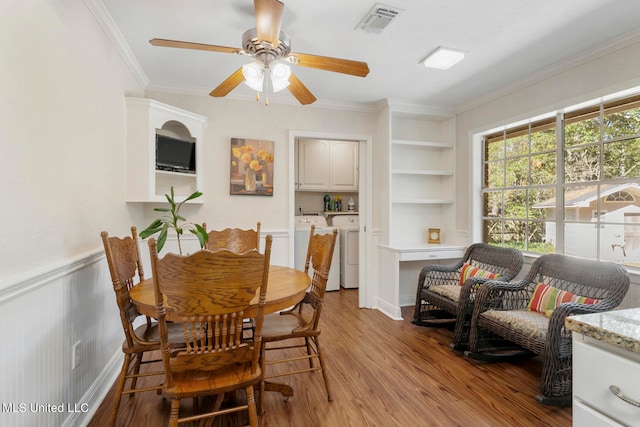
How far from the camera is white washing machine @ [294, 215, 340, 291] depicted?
457 cm

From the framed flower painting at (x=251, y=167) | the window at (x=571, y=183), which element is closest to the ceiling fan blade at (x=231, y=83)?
the framed flower painting at (x=251, y=167)

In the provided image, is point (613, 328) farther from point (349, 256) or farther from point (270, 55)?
point (349, 256)

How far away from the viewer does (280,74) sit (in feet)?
6.48

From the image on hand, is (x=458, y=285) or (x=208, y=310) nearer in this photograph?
(x=208, y=310)

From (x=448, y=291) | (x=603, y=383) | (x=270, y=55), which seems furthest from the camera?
(x=448, y=291)

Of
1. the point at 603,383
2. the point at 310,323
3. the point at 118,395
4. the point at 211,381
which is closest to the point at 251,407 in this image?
the point at 211,381

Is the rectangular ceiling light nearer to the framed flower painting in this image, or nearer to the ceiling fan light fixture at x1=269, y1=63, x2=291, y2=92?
the ceiling fan light fixture at x1=269, y1=63, x2=291, y2=92

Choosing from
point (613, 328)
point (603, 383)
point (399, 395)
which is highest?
point (613, 328)

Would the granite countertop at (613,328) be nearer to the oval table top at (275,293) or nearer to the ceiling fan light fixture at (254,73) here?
the oval table top at (275,293)

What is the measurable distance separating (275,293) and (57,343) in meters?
1.09

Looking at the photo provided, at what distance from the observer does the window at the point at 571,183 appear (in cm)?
246

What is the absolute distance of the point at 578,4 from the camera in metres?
1.95

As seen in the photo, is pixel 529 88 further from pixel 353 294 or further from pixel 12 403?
pixel 12 403

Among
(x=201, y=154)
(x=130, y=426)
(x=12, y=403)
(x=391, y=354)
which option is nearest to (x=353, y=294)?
(x=391, y=354)
